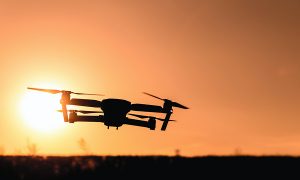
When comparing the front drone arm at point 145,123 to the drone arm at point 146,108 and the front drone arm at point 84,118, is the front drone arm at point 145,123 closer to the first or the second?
the drone arm at point 146,108

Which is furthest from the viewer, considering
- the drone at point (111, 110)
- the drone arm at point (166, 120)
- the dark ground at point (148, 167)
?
the drone arm at point (166, 120)

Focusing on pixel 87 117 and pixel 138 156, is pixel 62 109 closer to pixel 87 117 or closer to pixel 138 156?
pixel 87 117

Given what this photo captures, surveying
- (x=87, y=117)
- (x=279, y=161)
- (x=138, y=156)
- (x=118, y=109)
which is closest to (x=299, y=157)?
(x=279, y=161)

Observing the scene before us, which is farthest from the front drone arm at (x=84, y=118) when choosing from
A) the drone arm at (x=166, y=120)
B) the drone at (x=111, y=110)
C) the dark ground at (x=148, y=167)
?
the dark ground at (x=148, y=167)

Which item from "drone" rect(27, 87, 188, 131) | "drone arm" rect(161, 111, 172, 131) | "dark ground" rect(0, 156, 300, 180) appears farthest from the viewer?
"drone arm" rect(161, 111, 172, 131)

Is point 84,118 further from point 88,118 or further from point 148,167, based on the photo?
point 148,167

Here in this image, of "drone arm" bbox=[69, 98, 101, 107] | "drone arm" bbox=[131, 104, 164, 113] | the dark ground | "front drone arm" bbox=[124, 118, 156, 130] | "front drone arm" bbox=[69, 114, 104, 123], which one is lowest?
"front drone arm" bbox=[124, 118, 156, 130]

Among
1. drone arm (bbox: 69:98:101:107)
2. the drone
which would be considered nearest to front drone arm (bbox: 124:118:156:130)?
the drone

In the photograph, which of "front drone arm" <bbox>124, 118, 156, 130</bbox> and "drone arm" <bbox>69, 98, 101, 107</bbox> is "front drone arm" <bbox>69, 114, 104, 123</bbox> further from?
"front drone arm" <bbox>124, 118, 156, 130</bbox>
